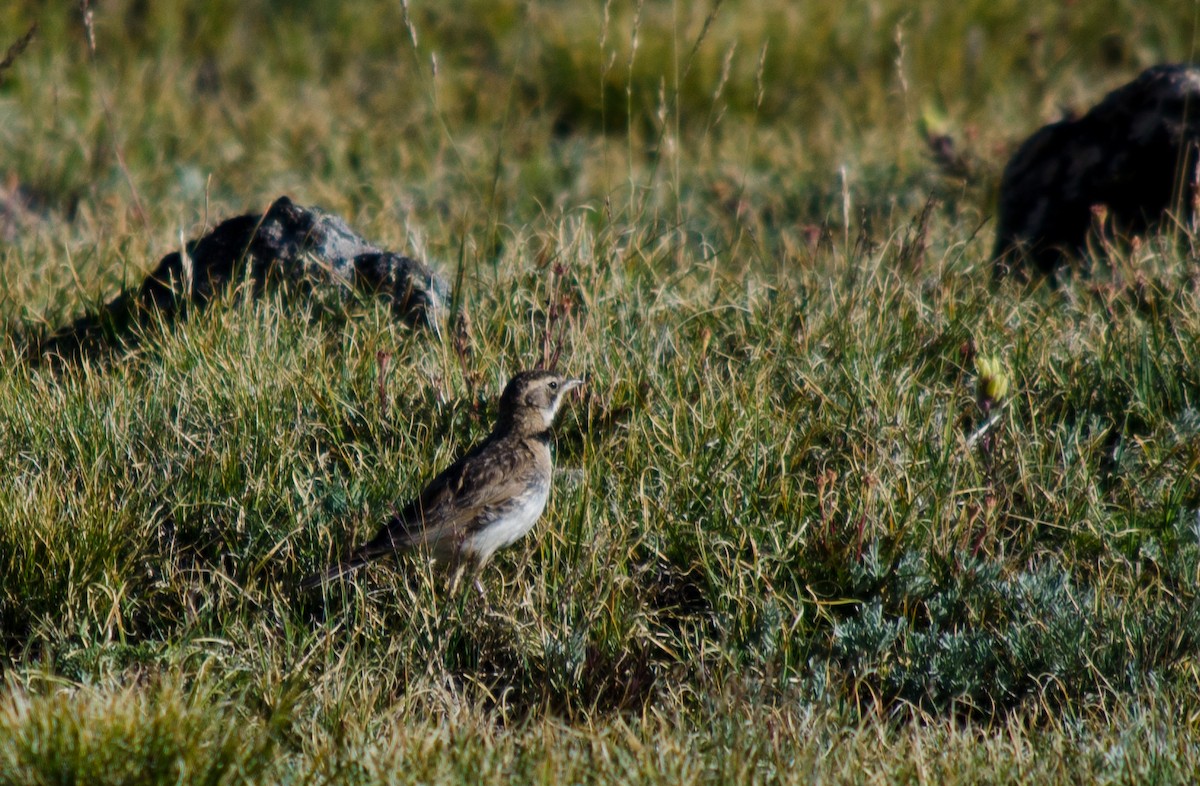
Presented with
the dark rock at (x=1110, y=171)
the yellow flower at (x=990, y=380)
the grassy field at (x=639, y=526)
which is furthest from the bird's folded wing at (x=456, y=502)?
the dark rock at (x=1110, y=171)

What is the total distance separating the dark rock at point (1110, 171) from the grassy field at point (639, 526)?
1.28ft

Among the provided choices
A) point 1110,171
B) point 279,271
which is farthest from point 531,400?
point 1110,171

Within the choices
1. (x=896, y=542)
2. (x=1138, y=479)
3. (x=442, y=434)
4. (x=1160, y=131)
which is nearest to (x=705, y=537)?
(x=896, y=542)

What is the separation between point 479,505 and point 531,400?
52cm

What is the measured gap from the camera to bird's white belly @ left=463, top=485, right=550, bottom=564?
15.1 ft

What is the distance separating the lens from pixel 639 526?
4.84 meters

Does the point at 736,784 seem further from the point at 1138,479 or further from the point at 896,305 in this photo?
the point at 896,305

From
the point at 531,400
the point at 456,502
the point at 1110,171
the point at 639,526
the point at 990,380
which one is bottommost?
the point at 639,526

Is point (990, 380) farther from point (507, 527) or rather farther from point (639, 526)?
point (507, 527)

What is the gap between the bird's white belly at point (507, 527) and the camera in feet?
15.1

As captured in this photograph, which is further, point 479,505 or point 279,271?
point 279,271

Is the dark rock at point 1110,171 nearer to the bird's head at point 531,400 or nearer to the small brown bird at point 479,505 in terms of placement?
the bird's head at point 531,400

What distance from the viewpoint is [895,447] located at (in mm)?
5117

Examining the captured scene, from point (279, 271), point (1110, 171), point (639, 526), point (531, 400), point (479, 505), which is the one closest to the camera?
point (479, 505)
